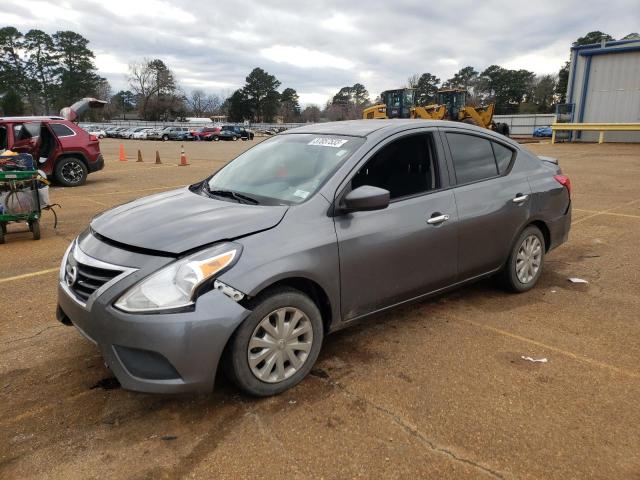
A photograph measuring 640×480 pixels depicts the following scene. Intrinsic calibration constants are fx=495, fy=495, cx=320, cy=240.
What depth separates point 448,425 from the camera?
2695mm

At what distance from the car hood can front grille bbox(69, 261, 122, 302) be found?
0.21 m

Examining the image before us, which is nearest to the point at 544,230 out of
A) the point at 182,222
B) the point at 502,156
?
the point at 502,156

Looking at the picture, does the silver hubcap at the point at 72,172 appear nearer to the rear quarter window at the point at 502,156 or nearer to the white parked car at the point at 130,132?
the rear quarter window at the point at 502,156

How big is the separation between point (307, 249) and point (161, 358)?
101 centimetres

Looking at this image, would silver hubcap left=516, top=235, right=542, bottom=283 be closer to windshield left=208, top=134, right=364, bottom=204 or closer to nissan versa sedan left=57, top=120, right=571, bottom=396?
nissan versa sedan left=57, top=120, right=571, bottom=396

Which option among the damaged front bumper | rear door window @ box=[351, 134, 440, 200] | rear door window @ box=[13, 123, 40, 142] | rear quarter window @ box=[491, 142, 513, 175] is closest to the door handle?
rear door window @ box=[351, 134, 440, 200]

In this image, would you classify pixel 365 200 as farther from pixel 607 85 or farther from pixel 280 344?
pixel 607 85

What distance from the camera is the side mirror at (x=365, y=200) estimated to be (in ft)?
10.2

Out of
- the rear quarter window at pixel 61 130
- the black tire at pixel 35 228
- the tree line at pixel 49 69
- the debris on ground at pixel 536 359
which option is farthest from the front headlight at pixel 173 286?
the tree line at pixel 49 69

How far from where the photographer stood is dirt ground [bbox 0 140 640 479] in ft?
7.91

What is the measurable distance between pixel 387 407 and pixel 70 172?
12095 mm

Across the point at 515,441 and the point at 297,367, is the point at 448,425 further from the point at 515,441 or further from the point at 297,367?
the point at 297,367

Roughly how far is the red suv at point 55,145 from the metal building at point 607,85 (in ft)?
92.8

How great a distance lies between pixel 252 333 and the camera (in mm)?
2746
